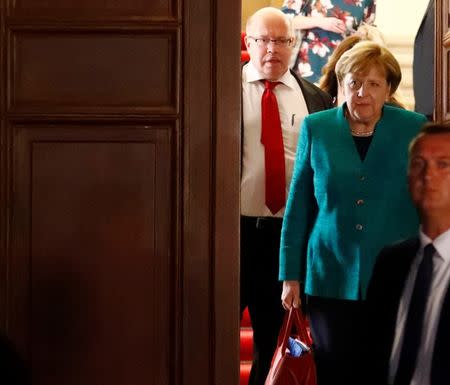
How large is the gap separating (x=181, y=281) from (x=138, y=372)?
25 cm

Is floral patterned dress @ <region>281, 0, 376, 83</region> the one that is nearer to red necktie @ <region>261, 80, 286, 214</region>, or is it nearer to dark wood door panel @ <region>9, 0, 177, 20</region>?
red necktie @ <region>261, 80, 286, 214</region>

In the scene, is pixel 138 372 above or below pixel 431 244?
below

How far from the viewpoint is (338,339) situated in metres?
2.28

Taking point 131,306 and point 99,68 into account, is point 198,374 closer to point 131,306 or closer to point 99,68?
point 131,306

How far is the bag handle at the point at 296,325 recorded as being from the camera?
2.72 m

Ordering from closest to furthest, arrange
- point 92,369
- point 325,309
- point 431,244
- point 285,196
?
1. point 431,244
2. point 325,309
3. point 92,369
4. point 285,196

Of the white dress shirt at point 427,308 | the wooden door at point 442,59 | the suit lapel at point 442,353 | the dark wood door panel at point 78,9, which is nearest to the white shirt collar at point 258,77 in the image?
the dark wood door panel at point 78,9

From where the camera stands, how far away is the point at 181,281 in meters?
2.52

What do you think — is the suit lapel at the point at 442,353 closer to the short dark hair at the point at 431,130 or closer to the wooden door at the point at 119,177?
the short dark hair at the point at 431,130

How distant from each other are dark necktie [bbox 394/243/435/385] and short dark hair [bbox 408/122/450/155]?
9.2 inches

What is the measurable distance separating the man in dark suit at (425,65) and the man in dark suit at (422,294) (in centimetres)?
43

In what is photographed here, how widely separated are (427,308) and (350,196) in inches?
14.4

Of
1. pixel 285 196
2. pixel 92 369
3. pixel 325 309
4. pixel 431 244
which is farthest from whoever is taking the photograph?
pixel 285 196

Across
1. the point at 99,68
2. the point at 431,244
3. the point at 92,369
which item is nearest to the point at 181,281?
the point at 92,369
